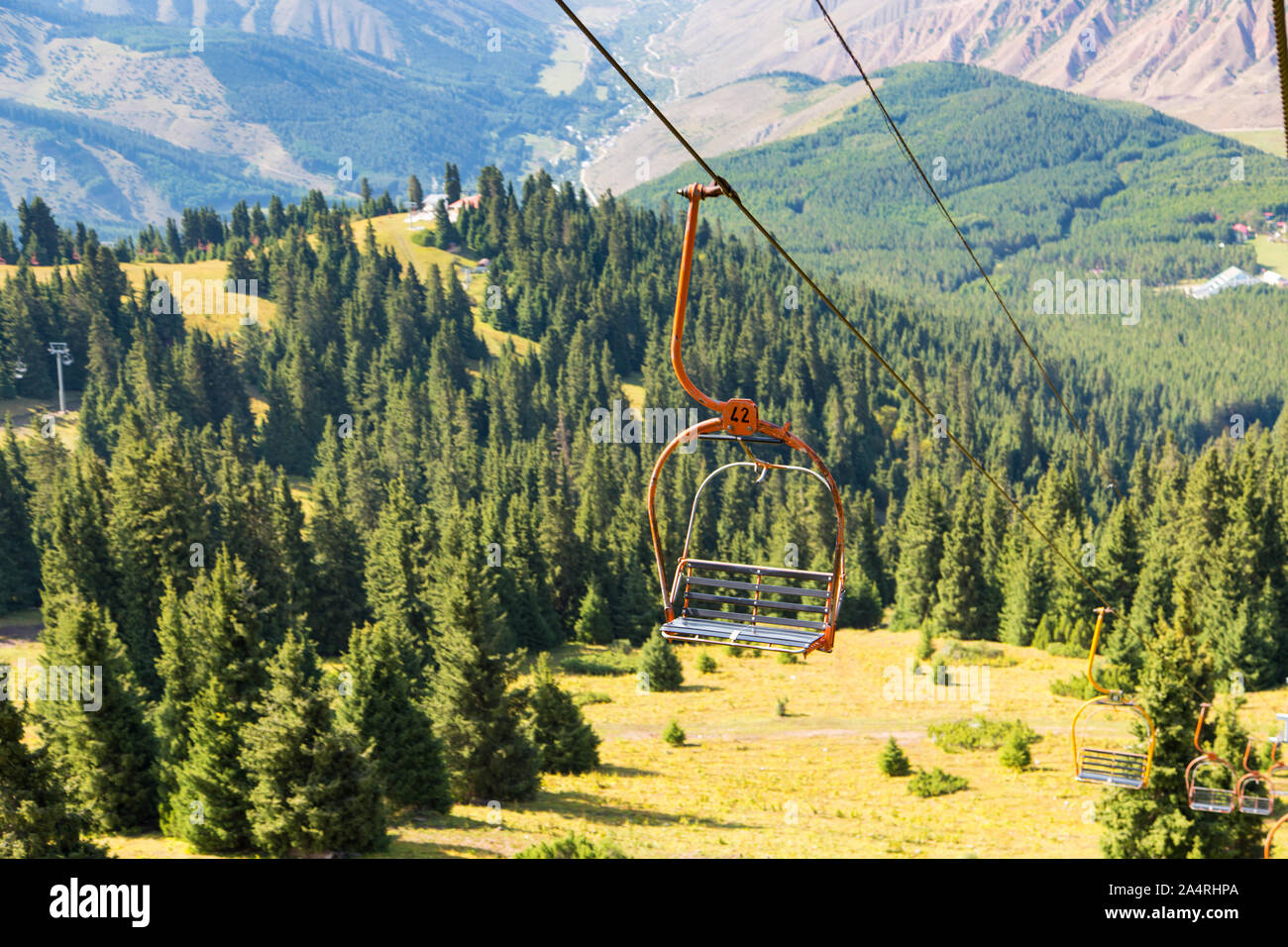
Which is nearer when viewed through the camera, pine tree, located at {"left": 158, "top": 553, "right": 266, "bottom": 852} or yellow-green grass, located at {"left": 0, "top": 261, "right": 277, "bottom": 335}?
pine tree, located at {"left": 158, "top": 553, "right": 266, "bottom": 852}

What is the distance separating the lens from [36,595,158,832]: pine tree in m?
37.5

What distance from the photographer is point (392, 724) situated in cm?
3778

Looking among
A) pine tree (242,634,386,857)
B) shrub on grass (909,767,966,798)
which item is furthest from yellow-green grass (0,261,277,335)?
shrub on grass (909,767,966,798)

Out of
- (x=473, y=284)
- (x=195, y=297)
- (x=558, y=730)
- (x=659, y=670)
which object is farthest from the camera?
(x=473, y=284)

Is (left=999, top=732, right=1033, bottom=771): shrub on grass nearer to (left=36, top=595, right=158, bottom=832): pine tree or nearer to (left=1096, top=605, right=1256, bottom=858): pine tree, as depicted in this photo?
(left=1096, top=605, right=1256, bottom=858): pine tree

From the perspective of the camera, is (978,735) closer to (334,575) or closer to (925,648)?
(925,648)

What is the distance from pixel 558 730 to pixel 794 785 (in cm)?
1089

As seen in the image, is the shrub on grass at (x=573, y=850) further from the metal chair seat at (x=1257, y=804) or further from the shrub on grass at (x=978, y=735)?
the shrub on grass at (x=978, y=735)

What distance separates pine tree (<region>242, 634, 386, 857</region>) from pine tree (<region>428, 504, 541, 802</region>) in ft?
26.9

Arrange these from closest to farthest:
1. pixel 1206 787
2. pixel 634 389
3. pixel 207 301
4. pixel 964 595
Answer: pixel 1206 787, pixel 964 595, pixel 207 301, pixel 634 389

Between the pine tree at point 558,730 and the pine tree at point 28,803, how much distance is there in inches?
801

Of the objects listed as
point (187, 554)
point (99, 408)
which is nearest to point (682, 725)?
point (187, 554)

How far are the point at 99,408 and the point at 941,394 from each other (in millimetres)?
137537

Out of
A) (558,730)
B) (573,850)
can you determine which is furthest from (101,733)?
(573,850)
